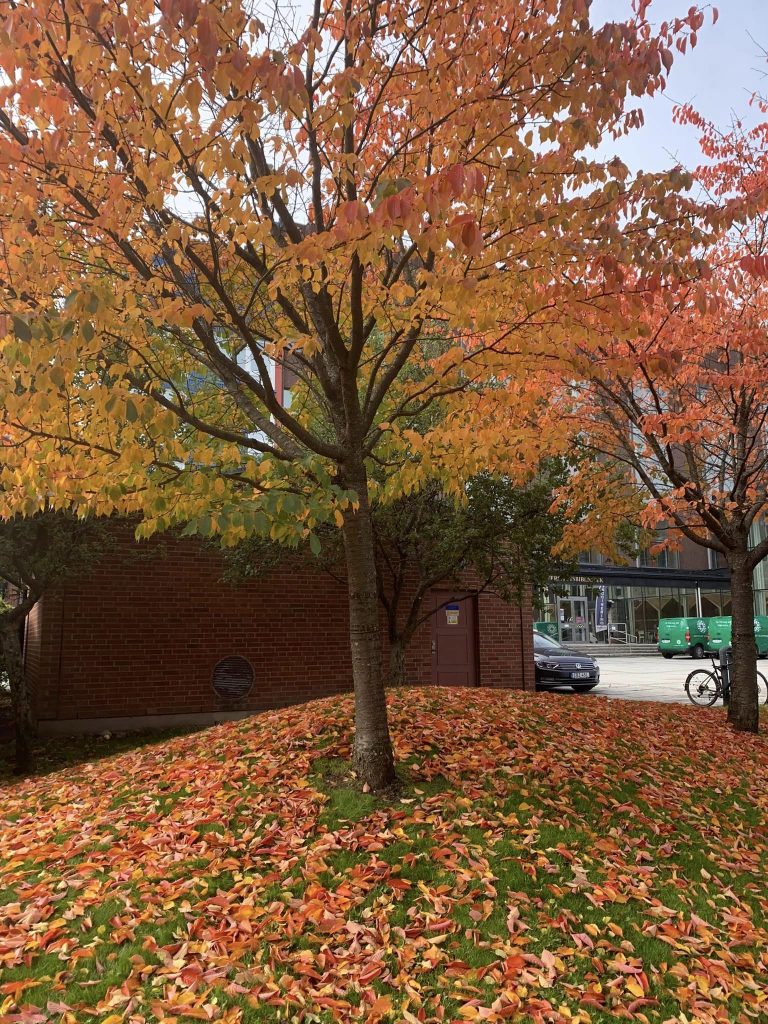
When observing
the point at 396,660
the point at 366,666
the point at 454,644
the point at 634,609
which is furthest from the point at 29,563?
the point at 634,609

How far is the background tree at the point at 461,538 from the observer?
8883 mm

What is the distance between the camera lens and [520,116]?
4.34m

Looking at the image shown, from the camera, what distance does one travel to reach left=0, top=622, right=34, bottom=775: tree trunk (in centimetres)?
826

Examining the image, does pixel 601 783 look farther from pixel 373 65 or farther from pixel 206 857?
pixel 373 65

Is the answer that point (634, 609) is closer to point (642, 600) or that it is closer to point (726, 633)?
point (642, 600)

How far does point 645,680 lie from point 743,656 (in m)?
12.3

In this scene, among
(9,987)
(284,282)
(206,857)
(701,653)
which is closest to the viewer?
(9,987)

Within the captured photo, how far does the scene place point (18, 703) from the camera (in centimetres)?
844

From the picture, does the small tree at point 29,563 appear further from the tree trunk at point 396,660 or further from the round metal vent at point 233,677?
the tree trunk at point 396,660

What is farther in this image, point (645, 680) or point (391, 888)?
point (645, 680)

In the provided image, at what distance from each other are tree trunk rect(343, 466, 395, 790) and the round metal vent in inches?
253

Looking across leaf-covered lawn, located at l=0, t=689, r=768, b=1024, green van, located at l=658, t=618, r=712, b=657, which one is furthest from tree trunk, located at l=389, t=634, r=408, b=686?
green van, located at l=658, t=618, r=712, b=657

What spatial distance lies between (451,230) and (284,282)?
4.71 ft

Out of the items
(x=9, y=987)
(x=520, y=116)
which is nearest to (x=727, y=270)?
(x=520, y=116)
